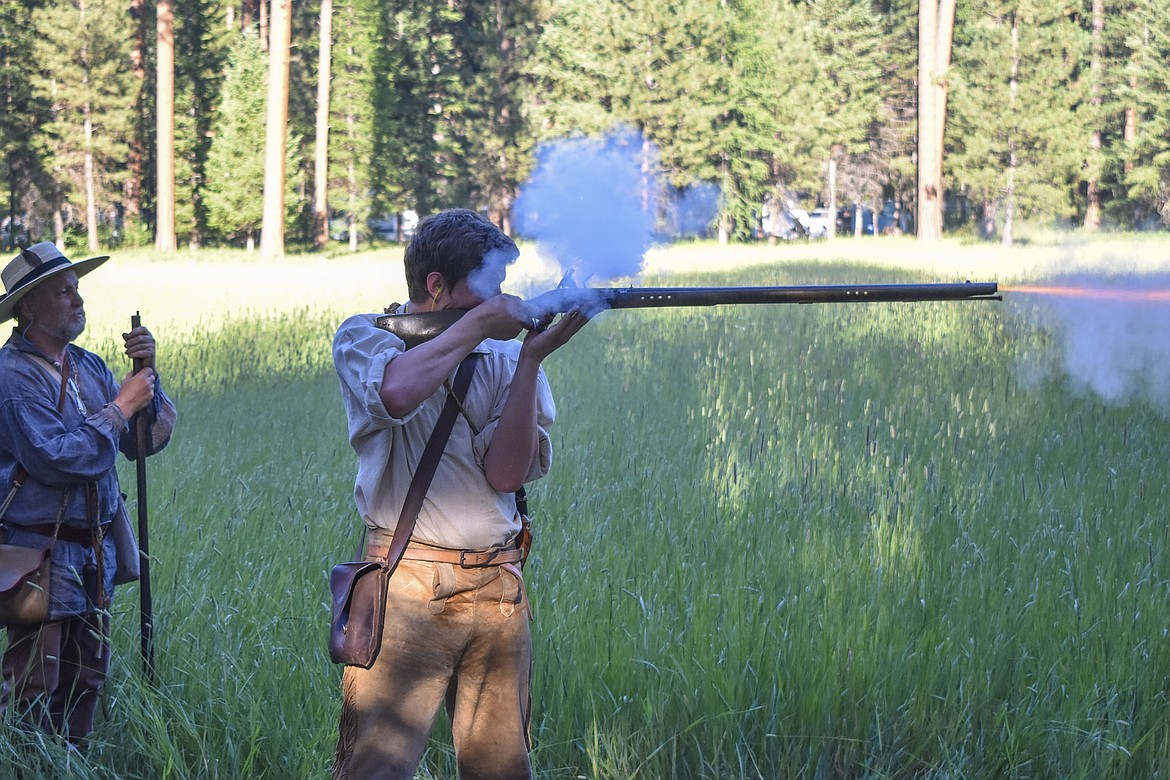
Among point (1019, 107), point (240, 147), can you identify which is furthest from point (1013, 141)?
point (240, 147)

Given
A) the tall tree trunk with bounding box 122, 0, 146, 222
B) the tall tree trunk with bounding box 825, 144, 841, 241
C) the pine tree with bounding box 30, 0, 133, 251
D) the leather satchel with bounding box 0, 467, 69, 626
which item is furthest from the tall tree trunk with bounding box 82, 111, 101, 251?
the leather satchel with bounding box 0, 467, 69, 626

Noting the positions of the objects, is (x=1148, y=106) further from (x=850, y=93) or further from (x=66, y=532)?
(x=66, y=532)

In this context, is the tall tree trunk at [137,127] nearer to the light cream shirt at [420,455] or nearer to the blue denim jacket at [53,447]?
the blue denim jacket at [53,447]

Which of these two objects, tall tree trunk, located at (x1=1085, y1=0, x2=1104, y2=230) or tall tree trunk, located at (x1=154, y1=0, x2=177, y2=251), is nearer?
tall tree trunk, located at (x1=154, y1=0, x2=177, y2=251)

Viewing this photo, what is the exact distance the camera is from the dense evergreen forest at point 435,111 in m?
43.5

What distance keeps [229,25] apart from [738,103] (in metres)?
52.6

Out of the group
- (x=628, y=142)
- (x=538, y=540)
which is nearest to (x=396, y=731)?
(x=628, y=142)

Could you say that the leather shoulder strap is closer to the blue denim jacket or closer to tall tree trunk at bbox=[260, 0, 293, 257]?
the blue denim jacket

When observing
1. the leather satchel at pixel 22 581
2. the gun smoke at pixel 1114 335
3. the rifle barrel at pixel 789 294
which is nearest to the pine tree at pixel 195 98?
the gun smoke at pixel 1114 335

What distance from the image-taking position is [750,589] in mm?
4910

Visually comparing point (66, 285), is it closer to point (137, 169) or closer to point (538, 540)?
point (538, 540)

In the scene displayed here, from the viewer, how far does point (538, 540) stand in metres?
5.80

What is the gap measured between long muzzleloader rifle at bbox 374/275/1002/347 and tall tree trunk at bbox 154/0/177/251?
36.7 m

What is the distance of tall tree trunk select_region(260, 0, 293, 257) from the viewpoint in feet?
104
